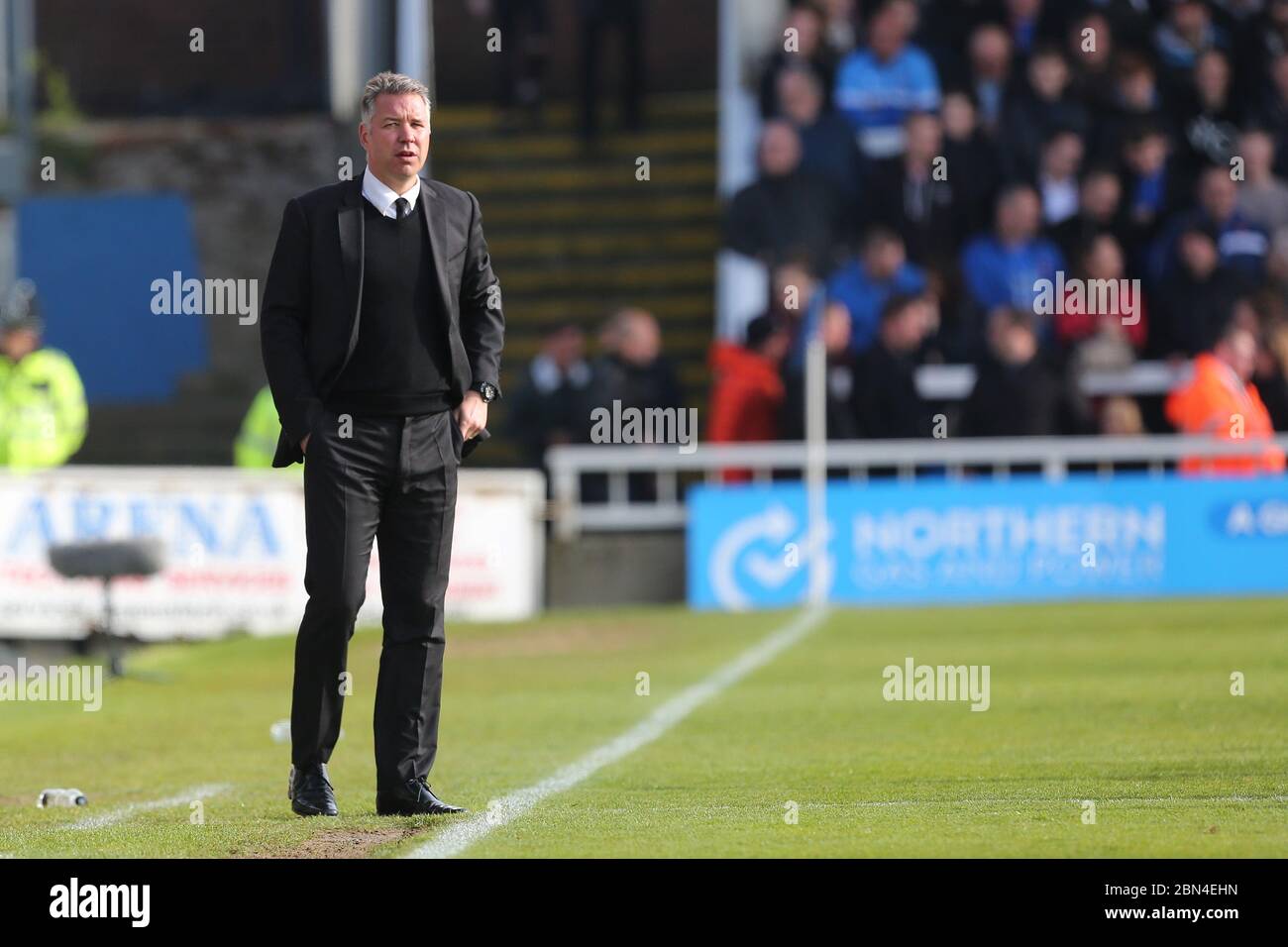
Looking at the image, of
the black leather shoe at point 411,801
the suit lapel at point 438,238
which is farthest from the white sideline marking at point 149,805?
the suit lapel at point 438,238

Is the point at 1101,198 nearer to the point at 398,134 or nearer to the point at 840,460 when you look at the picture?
the point at 840,460

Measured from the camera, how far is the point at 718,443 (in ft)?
63.1

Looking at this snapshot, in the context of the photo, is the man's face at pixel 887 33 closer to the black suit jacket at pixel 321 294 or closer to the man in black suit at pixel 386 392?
the man in black suit at pixel 386 392

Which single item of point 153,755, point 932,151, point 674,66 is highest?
point 674,66

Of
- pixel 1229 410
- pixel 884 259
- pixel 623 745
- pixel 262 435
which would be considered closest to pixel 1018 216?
pixel 884 259

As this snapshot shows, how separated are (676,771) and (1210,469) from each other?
33.8 feet

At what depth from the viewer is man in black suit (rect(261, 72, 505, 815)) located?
23.6ft

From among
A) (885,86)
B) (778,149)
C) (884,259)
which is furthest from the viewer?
(885,86)

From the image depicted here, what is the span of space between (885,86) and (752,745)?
12.3 m

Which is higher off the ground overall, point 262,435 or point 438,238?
point 438,238

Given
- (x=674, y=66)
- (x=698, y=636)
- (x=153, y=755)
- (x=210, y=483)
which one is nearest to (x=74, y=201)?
(x=674, y=66)

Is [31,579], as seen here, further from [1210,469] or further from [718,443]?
[1210,469]

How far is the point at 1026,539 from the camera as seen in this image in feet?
59.0

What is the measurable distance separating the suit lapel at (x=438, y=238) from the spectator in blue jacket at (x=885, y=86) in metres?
14.1
